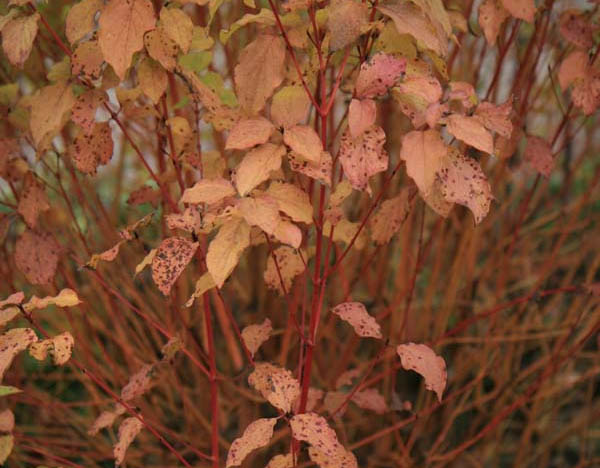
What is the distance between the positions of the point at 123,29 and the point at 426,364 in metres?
0.61

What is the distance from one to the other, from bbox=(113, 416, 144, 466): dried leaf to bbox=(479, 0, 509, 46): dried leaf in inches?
31.9

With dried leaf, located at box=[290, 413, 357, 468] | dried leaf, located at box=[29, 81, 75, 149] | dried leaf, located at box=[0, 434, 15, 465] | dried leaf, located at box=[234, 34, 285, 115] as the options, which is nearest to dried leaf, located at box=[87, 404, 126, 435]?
dried leaf, located at box=[0, 434, 15, 465]

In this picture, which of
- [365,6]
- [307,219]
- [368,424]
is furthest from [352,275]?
[365,6]

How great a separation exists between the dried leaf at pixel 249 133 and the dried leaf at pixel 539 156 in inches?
23.6

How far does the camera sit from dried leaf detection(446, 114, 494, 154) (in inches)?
34.1

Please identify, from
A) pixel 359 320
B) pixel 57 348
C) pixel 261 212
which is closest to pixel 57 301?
pixel 57 348

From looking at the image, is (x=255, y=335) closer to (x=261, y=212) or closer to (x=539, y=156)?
(x=261, y=212)

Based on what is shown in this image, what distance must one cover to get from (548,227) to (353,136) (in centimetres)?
181

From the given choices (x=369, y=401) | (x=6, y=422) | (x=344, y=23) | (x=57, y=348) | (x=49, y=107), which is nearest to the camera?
(x=344, y=23)

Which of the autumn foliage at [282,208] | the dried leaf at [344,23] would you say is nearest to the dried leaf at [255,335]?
the autumn foliage at [282,208]

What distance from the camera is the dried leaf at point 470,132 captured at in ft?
2.84

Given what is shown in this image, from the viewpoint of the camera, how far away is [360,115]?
88 cm

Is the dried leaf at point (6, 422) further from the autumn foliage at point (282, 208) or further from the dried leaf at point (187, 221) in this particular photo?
the dried leaf at point (187, 221)

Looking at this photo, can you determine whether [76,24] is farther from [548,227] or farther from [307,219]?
[548,227]
